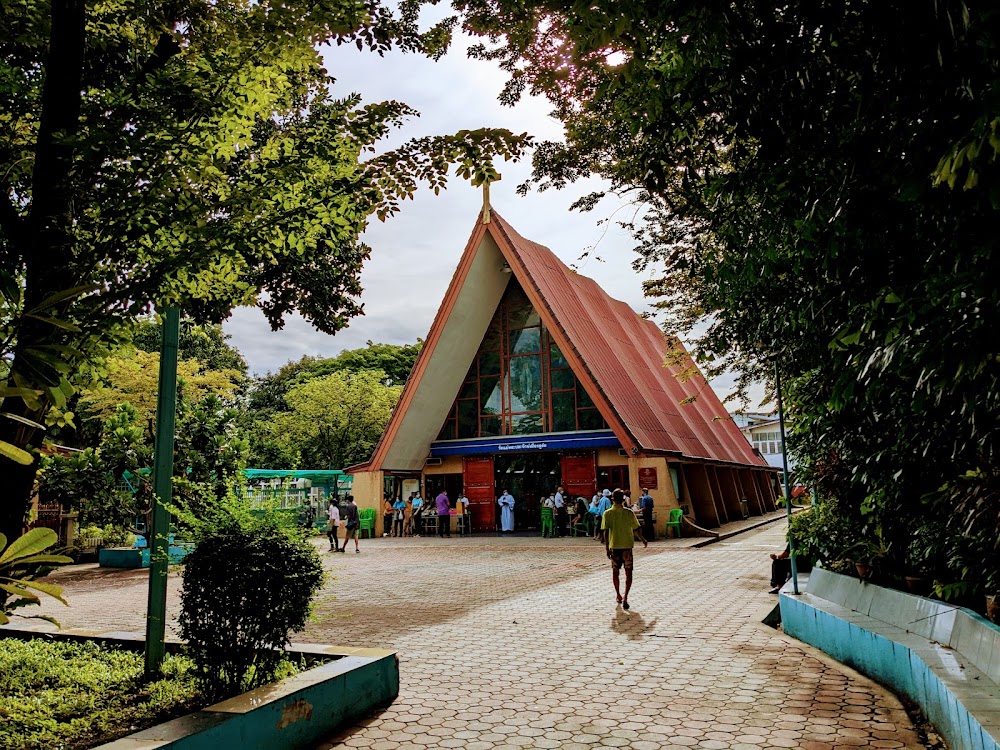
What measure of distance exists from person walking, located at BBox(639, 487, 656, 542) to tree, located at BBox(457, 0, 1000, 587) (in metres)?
15.7

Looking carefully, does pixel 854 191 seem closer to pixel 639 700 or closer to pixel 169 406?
pixel 639 700

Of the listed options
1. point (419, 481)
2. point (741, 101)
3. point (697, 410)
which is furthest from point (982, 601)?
point (697, 410)

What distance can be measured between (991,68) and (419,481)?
26421mm

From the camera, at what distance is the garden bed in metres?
3.83

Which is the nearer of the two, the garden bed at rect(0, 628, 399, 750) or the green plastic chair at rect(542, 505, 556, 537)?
the garden bed at rect(0, 628, 399, 750)

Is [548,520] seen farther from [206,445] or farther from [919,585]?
[919,585]

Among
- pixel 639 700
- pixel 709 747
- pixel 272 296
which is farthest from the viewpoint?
pixel 272 296

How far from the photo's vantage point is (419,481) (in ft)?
91.5

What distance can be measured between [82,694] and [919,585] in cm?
662

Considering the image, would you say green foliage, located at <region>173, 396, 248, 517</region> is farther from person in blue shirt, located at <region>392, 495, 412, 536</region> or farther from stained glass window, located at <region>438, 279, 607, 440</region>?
stained glass window, located at <region>438, 279, 607, 440</region>

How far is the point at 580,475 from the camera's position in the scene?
81.9ft

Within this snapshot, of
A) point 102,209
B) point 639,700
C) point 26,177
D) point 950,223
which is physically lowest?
point 639,700

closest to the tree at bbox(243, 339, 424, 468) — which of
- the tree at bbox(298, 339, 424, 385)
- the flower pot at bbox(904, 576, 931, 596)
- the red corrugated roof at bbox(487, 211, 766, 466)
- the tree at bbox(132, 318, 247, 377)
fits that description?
the tree at bbox(298, 339, 424, 385)

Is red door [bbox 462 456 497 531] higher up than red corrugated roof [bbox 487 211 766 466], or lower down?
lower down
